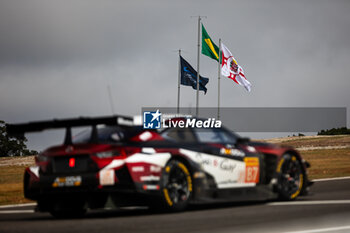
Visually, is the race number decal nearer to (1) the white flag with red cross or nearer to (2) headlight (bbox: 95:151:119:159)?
(2) headlight (bbox: 95:151:119:159)

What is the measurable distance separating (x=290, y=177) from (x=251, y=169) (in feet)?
2.93

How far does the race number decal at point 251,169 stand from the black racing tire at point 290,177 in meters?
0.40

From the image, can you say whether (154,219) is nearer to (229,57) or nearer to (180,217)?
(180,217)

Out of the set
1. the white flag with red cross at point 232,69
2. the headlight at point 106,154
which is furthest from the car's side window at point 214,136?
the white flag with red cross at point 232,69

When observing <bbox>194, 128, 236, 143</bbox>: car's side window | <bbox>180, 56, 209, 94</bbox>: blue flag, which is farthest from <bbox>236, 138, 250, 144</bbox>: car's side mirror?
<bbox>180, 56, 209, 94</bbox>: blue flag

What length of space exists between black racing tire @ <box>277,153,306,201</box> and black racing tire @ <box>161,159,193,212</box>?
201 cm

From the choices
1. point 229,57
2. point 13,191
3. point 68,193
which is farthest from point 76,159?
point 229,57

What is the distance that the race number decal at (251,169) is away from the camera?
1092 centimetres

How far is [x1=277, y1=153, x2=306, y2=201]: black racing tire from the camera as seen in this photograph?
1133cm

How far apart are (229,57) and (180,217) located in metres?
35.1

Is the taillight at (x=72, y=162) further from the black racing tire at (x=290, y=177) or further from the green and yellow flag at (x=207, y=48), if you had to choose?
the green and yellow flag at (x=207, y=48)

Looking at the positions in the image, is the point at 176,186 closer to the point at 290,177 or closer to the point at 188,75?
the point at 290,177

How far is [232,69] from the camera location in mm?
43500

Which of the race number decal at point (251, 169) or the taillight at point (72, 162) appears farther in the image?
the race number decal at point (251, 169)
